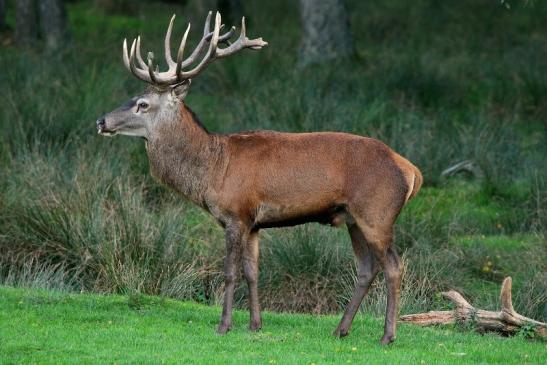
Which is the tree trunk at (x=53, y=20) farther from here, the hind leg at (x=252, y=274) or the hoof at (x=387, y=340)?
the hoof at (x=387, y=340)

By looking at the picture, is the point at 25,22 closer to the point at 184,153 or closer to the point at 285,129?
the point at 285,129

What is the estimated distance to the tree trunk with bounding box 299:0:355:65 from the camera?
21.9 metres

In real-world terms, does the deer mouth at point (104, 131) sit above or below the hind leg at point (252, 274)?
above

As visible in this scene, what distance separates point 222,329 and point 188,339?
398 millimetres

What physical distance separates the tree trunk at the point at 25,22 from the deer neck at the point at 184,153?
14.5 meters

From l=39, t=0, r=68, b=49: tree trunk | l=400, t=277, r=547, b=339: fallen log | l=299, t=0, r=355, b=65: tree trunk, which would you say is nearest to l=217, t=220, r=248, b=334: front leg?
l=400, t=277, r=547, b=339: fallen log

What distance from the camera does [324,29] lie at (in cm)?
2194

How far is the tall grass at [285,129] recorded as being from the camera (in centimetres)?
1249

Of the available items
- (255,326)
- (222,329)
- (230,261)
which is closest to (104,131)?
(230,261)

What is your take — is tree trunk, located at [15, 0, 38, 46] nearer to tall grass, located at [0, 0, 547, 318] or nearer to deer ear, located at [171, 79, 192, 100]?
tall grass, located at [0, 0, 547, 318]

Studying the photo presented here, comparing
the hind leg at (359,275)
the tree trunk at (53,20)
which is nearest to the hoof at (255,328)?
the hind leg at (359,275)

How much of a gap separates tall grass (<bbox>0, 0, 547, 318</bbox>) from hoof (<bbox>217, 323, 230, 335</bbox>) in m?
2.33

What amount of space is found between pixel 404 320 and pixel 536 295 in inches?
73.8

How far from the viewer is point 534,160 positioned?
15914mm
